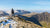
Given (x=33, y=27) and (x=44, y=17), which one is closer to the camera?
(x=33, y=27)

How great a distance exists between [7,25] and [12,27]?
1.96 metres

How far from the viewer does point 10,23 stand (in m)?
31.9

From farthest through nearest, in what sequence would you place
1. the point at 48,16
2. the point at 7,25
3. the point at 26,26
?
the point at 48,16 < the point at 26,26 < the point at 7,25

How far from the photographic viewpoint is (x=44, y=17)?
2948 inches

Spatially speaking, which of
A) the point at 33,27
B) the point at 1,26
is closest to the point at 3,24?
the point at 1,26

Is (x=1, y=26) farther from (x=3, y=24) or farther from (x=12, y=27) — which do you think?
(x=12, y=27)

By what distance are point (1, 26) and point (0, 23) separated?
6.22 feet

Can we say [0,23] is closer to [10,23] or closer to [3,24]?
[3,24]

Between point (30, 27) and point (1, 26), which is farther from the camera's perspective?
point (30, 27)

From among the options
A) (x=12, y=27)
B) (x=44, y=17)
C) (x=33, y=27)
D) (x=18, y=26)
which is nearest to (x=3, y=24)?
(x=12, y=27)

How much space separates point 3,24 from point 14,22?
4208mm

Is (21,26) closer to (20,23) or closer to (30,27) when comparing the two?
(20,23)

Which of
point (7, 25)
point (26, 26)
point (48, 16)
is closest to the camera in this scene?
point (7, 25)

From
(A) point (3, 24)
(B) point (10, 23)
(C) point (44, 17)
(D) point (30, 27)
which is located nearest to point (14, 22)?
(B) point (10, 23)
